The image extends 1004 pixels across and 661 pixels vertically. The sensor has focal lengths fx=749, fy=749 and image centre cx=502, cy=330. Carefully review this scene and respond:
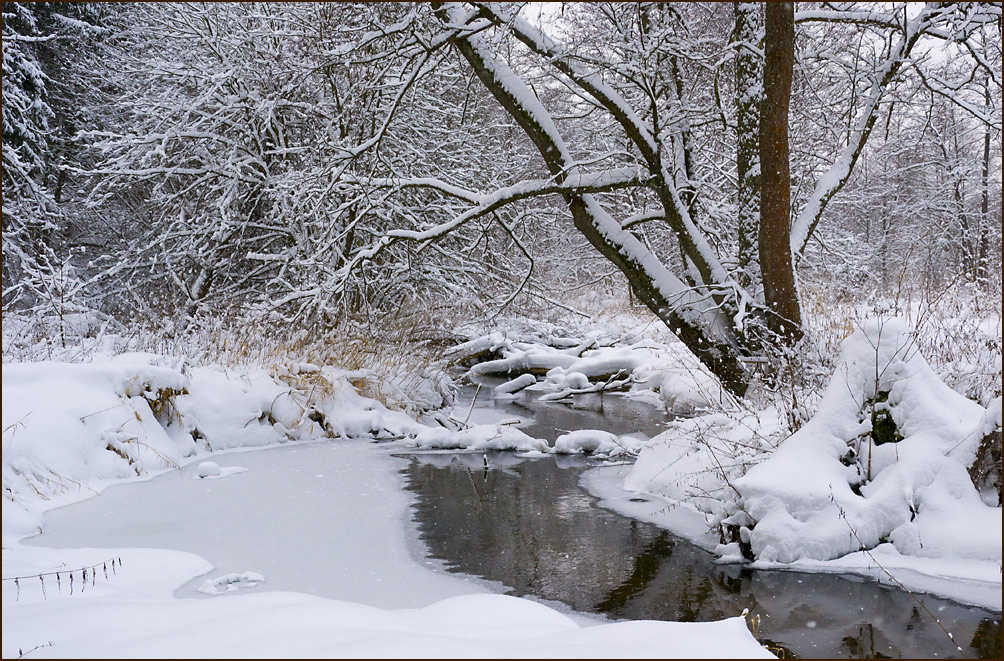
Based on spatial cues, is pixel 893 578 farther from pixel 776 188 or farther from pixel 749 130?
pixel 749 130

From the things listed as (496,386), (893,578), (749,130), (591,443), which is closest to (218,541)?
(893,578)

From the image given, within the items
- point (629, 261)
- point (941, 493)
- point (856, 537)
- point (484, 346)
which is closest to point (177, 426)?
point (629, 261)

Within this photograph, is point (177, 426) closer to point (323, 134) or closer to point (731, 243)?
point (323, 134)

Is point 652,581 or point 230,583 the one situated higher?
point 230,583

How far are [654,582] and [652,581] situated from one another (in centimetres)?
2

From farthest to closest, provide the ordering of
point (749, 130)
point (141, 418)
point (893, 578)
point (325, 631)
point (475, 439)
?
point (475, 439) < point (141, 418) < point (749, 130) < point (893, 578) < point (325, 631)

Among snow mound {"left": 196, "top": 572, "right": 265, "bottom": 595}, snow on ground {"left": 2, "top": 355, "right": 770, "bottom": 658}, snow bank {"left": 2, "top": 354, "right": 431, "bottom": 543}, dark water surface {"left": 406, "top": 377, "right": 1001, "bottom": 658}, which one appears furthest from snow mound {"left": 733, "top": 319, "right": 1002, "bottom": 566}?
snow bank {"left": 2, "top": 354, "right": 431, "bottom": 543}

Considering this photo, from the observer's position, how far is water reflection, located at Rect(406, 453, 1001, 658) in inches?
143

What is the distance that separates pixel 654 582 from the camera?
4.46 metres

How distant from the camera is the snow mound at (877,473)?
→ 15.2ft

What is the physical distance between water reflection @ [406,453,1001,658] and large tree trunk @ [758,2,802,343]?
2.47 m

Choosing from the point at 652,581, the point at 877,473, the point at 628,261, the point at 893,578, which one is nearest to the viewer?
the point at 893,578

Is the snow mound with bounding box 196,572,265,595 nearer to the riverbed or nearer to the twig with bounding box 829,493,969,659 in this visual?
the riverbed

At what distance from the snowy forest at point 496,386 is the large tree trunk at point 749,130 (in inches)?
1.1
